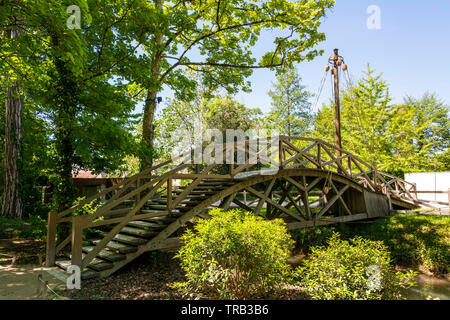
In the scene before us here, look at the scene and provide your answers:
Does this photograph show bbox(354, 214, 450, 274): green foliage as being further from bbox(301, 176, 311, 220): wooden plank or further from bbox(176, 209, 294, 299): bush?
bbox(176, 209, 294, 299): bush

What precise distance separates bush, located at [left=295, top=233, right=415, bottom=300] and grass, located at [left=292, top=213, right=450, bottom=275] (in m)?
6.37

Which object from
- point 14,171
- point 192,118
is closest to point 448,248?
point 14,171

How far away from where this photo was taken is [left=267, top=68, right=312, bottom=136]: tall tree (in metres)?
26.2

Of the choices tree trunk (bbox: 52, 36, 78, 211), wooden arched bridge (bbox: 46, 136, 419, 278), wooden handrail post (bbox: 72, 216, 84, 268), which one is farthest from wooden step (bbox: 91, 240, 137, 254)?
tree trunk (bbox: 52, 36, 78, 211)

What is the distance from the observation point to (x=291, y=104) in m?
26.8

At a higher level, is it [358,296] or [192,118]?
[192,118]

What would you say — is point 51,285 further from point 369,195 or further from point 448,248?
point 448,248

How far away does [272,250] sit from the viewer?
4.36 meters

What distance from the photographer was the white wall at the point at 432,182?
14.5 meters

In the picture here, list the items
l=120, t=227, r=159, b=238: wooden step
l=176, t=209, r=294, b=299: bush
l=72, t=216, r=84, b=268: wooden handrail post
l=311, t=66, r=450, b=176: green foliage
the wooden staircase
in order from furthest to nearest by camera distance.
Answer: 1. l=311, t=66, r=450, b=176: green foliage
2. l=120, t=227, r=159, b=238: wooden step
3. the wooden staircase
4. l=72, t=216, r=84, b=268: wooden handrail post
5. l=176, t=209, r=294, b=299: bush

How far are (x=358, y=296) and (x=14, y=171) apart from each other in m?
12.9

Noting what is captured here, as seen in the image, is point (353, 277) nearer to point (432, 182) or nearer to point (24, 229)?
point (24, 229)

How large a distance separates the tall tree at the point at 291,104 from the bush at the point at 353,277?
22.7 m

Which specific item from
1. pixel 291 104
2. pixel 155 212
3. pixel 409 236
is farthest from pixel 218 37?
pixel 291 104
